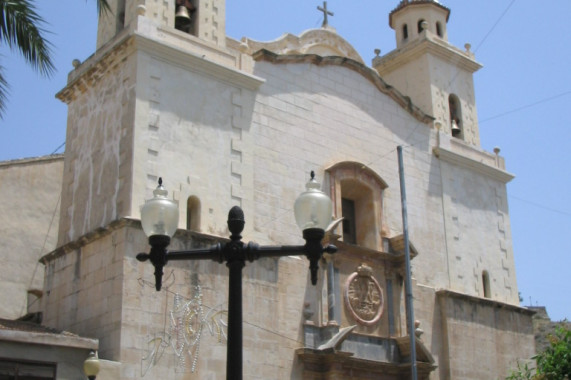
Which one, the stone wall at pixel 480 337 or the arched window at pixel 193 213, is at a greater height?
the arched window at pixel 193 213

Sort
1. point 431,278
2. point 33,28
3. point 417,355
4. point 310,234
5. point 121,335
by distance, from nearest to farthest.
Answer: point 310,234, point 33,28, point 121,335, point 417,355, point 431,278

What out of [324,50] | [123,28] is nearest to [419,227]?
[324,50]

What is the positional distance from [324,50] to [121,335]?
10.2m

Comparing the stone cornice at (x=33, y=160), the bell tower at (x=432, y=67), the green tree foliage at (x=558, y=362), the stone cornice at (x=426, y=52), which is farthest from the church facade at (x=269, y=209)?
the green tree foliage at (x=558, y=362)

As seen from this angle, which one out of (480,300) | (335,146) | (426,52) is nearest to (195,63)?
(335,146)

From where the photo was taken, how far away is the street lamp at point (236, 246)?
7.76 m

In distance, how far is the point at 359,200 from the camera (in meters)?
20.4

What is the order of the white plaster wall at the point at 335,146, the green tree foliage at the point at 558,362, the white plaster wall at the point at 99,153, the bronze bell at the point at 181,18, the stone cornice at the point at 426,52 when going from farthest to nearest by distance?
the stone cornice at the point at 426,52 → the bronze bell at the point at 181,18 → the white plaster wall at the point at 335,146 → the white plaster wall at the point at 99,153 → the green tree foliage at the point at 558,362

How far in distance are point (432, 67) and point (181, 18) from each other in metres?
8.41

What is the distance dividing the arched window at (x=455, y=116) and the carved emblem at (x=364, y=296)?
676 cm

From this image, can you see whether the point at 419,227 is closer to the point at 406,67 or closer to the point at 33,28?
the point at 406,67

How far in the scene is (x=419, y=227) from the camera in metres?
20.9

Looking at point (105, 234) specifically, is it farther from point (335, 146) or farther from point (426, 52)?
point (426, 52)

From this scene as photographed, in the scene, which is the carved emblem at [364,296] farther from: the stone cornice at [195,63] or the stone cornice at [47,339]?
the stone cornice at [47,339]
